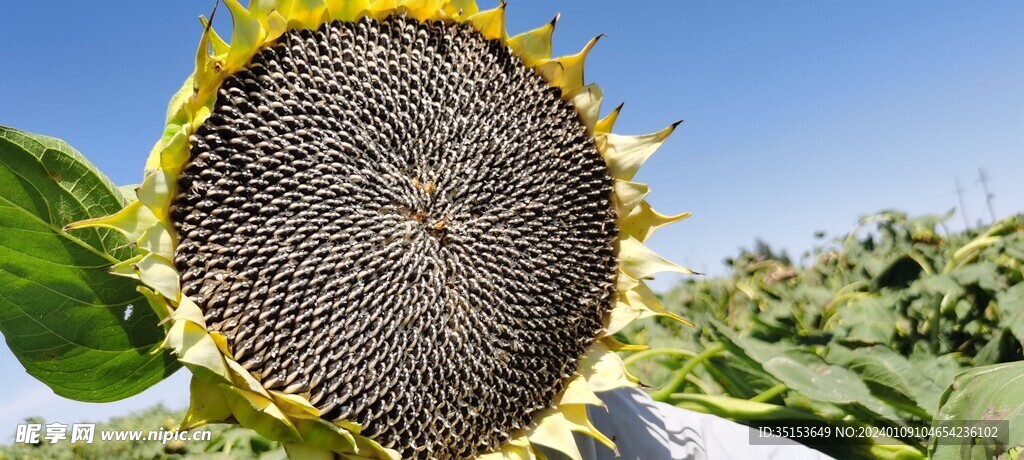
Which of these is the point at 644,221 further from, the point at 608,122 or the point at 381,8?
the point at 381,8

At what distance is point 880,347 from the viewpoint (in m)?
1.58

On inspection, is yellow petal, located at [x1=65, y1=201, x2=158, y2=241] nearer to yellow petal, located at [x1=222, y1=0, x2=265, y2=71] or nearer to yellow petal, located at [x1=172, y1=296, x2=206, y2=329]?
yellow petal, located at [x1=172, y1=296, x2=206, y2=329]

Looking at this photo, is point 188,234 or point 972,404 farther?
point 972,404

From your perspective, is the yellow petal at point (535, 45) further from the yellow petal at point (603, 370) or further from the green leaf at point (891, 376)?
the green leaf at point (891, 376)

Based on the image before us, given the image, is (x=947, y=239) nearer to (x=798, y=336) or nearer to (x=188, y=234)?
(x=798, y=336)

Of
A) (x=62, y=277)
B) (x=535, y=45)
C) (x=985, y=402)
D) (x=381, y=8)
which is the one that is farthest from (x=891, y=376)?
(x=62, y=277)

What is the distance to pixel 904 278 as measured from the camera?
221 centimetres

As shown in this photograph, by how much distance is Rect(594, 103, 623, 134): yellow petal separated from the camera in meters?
1.40

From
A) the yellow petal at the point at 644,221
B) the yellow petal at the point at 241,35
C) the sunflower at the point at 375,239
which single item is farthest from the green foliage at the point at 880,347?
the yellow petal at the point at 241,35

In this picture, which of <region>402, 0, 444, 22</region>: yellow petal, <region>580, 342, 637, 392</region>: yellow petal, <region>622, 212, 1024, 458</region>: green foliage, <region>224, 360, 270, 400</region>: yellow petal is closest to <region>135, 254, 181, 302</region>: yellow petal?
<region>224, 360, 270, 400</region>: yellow petal

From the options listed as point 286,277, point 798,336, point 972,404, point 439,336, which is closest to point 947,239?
point 798,336

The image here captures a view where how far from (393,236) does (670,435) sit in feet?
2.31

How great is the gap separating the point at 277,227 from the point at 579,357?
21.4 inches

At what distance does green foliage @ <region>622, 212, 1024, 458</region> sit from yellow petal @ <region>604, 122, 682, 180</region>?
13.7 inches
